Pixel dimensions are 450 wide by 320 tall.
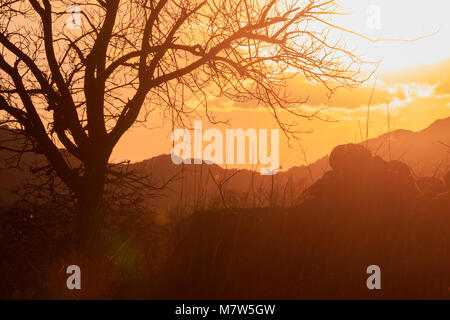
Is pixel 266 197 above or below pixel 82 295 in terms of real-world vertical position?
above

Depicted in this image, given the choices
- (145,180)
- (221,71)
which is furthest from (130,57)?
(145,180)

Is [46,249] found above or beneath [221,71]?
beneath

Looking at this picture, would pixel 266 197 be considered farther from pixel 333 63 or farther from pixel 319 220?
pixel 333 63

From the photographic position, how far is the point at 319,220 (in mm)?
7383

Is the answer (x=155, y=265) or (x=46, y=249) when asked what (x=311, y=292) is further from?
(x=46, y=249)
